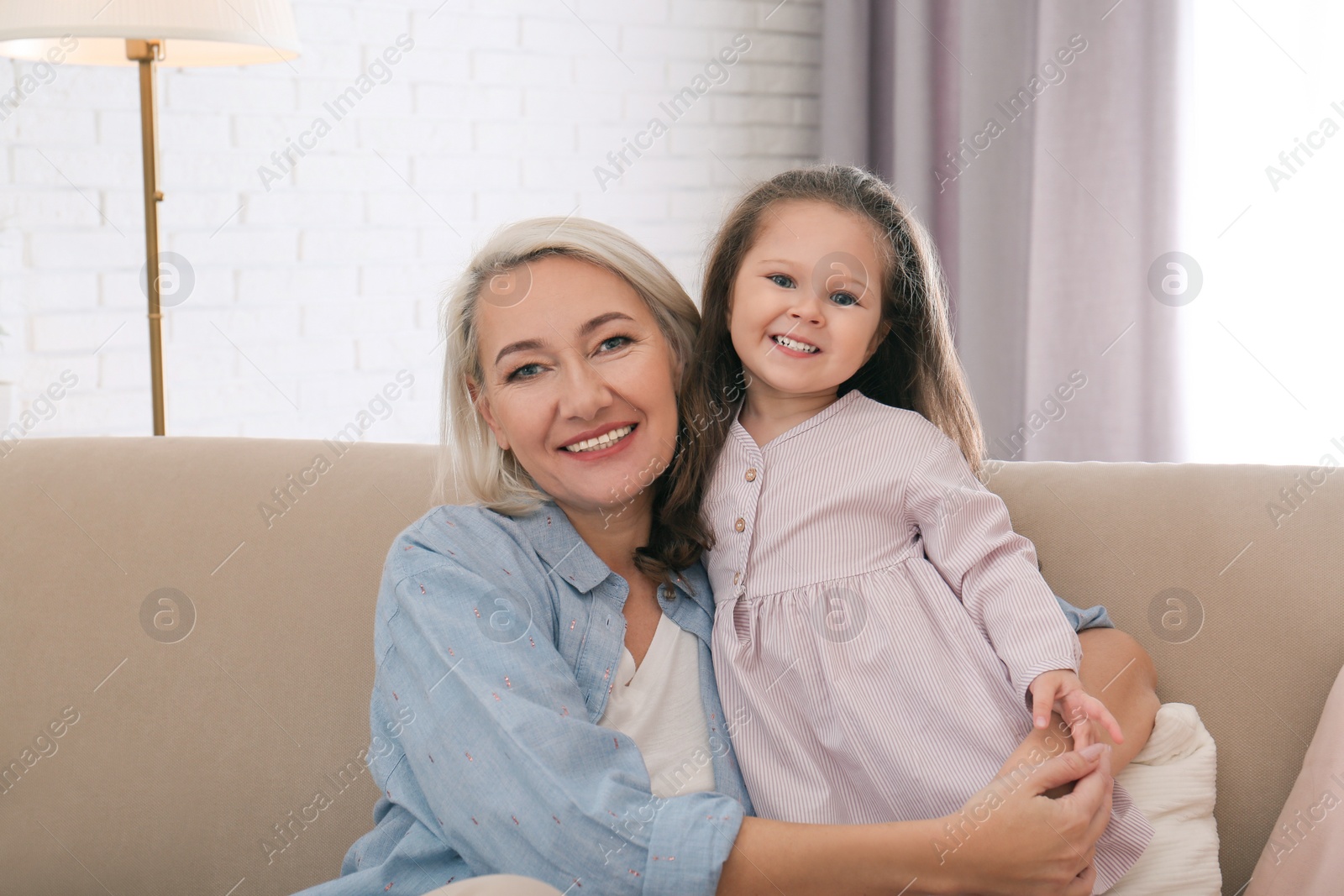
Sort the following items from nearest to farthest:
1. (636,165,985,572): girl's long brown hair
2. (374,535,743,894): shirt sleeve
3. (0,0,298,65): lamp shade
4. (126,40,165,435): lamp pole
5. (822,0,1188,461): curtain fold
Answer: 1. (374,535,743,894): shirt sleeve
2. (636,165,985,572): girl's long brown hair
3. (0,0,298,65): lamp shade
4. (126,40,165,435): lamp pole
5. (822,0,1188,461): curtain fold

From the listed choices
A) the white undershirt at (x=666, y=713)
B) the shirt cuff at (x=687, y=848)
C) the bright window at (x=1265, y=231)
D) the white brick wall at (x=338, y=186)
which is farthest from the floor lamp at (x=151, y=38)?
the bright window at (x=1265, y=231)

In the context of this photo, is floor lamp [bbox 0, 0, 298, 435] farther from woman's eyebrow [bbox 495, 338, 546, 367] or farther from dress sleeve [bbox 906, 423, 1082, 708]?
dress sleeve [bbox 906, 423, 1082, 708]

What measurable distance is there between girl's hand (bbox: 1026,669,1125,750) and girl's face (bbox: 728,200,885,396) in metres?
0.47

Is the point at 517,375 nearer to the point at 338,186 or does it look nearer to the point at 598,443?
the point at 598,443

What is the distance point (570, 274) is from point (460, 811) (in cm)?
64

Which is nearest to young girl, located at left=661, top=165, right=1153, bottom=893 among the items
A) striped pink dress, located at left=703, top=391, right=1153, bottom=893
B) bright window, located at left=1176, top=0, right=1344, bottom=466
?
striped pink dress, located at left=703, top=391, right=1153, bottom=893

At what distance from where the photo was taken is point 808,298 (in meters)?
1.44

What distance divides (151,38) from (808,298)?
1320 mm

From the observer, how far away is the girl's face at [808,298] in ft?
4.72

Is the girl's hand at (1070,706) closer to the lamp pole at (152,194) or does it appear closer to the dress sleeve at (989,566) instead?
the dress sleeve at (989,566)

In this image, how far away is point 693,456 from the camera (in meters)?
1.51

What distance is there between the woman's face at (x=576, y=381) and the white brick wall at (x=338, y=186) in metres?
1.80

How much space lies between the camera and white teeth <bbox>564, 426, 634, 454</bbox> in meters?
1.37

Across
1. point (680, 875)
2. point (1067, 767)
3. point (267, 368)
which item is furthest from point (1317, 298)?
point (267, 368)
